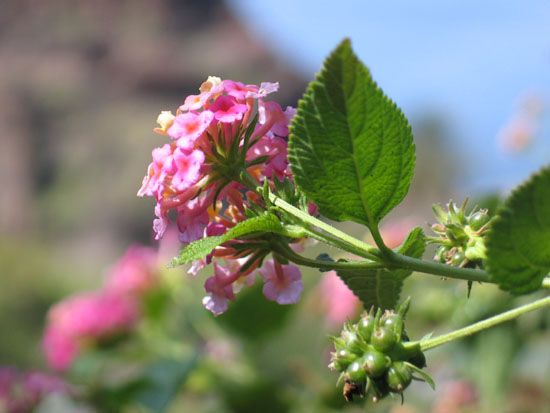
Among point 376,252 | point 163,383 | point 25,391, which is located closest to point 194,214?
point 376,252

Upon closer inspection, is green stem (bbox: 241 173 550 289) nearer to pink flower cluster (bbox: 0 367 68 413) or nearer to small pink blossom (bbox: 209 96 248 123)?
small pink blossom (bbox: 209 96 248 123)

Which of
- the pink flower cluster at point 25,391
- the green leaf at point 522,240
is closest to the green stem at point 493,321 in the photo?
the green leaf at point 522,240

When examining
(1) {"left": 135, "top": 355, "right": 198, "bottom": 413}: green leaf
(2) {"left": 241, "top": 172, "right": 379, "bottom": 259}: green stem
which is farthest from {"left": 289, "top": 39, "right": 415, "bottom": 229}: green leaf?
(1) {"left": 135, "top": 355, "right": 198, "bottom": 413}: green leaf

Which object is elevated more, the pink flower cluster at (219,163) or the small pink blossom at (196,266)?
the pink flower cluster at (219,163)

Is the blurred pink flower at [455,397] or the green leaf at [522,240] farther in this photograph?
the blurred pink flower at [455,397]

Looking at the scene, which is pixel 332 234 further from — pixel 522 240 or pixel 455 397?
pixel 455 397

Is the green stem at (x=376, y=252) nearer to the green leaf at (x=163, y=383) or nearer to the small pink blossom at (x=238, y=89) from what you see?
the small pink blossom at (x=238, y=89)
